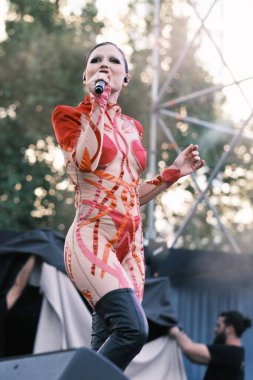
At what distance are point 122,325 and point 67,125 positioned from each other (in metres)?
0.81

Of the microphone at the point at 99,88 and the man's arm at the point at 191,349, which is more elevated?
the microphone at the point at 99,88

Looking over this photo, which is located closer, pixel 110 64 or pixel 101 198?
pixel 101 198

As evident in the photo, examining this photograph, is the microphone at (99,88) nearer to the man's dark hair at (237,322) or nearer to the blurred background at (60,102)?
the man's dark hair at (237,322)

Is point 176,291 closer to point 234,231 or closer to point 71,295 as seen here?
point 71,295

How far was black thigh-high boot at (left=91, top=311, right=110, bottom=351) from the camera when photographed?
295 cm

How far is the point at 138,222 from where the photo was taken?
310 cm

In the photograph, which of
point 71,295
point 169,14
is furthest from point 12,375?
point 169,14

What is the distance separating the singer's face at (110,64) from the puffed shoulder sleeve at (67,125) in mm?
196

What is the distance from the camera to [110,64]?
314 cm

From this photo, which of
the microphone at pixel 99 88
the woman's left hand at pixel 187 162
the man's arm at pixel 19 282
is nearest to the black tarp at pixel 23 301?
the man's arm at pixel 19 282

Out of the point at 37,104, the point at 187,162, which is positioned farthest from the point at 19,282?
the point at 37,104

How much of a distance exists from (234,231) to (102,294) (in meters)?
19.2

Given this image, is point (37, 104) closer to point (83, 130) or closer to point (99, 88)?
point (83, 130)

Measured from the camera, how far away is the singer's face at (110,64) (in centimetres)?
314
